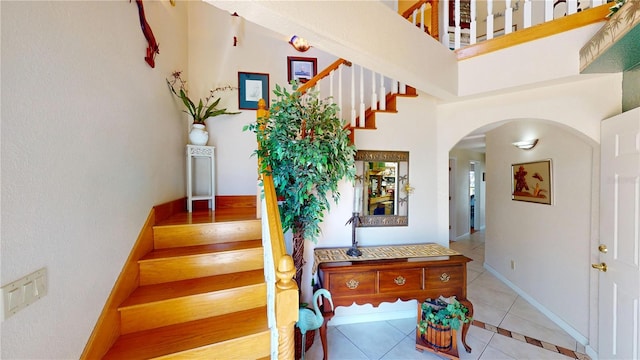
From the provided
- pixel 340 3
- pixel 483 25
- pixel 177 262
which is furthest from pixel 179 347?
pixel 483 25

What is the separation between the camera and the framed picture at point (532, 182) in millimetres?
2549

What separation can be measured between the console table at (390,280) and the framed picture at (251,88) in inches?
86.8

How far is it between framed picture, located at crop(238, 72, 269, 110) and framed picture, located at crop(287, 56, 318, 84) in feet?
1.13

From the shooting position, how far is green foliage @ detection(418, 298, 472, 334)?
6.27 ft

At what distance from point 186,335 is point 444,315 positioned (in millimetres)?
2011

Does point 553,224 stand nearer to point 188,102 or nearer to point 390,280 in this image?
point 390,280

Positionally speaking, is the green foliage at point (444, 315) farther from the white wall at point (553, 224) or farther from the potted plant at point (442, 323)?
the white wall at point (553, 224)

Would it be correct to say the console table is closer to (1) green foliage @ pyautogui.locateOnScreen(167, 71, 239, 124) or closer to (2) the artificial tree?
(2) the artificial tree

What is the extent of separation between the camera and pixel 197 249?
70.1 inches

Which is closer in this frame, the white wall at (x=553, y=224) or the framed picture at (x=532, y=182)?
the white wall at (x=553, y=224)

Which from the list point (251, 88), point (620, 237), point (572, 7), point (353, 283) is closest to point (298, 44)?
point (251, 88)

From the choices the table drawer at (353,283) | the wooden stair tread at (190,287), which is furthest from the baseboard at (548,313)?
the wooden stair tread at (190,287)

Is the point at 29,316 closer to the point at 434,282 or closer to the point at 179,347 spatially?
the point at 179,347

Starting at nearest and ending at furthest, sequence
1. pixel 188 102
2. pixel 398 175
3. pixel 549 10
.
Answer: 1. pixel 549 10
2. pixel 188 102
3. pixel 398 175
